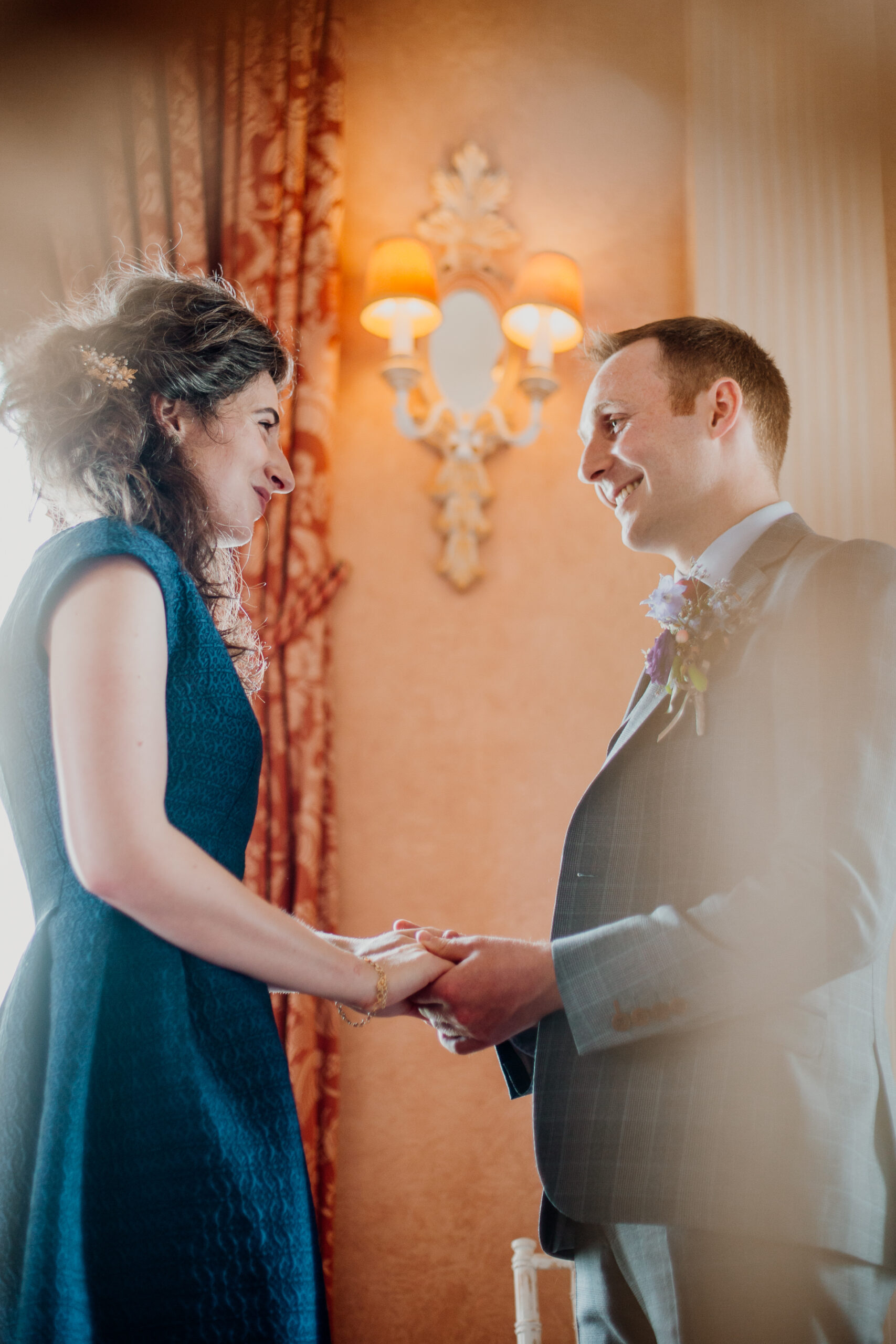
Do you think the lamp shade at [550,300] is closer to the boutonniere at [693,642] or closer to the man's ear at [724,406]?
the man's ear at [724,406]

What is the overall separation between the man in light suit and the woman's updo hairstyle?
51 centimetres

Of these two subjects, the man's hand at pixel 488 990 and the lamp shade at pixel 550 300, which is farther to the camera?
the lamp shade at pixel 550 300

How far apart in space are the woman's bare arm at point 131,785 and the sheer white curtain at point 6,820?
28.4 inches

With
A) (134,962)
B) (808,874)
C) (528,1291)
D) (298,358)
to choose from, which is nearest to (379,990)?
(134,962)

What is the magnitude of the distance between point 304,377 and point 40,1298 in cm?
173

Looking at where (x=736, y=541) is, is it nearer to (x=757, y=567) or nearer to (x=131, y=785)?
(x=757, y=567)

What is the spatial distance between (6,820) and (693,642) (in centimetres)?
97

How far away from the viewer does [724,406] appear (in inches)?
50.0

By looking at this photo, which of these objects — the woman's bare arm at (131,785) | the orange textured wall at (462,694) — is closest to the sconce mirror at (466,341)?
the orange textured wall at (462,694)

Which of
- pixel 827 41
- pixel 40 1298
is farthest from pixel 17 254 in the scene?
pixel 40 1298

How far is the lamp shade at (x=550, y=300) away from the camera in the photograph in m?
2.11

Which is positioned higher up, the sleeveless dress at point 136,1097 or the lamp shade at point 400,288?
the lamp shade at point 400,288

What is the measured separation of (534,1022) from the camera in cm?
108

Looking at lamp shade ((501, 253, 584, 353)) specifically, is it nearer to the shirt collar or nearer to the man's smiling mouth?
the man's smiling mouth
